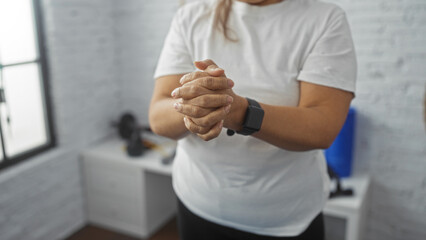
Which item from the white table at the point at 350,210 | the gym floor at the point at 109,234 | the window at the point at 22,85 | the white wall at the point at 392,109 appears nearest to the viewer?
the white table at the point at 350,210

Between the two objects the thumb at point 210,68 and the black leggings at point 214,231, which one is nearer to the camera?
the thumb at point 210,68

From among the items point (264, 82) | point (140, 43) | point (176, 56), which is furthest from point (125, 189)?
point (264, 82)

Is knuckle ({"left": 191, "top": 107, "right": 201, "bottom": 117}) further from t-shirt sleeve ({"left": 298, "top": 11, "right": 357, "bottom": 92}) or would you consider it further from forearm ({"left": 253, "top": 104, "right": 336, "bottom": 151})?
t-shirt sleeve ({"left": 298, "top": 11, "right": 357, "bottom": 92})

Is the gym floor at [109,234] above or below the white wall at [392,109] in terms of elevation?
below

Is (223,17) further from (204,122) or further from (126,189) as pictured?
(126,189)

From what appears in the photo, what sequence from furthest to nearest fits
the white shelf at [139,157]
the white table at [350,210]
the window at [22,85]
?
the white shelf at [139,157]
the window at [22,85]
the white table at [350,210]

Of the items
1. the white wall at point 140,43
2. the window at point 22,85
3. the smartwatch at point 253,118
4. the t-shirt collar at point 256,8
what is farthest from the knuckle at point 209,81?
the white wall at point 140,43

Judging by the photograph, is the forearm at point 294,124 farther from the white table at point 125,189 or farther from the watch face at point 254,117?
the white table at point 125,189

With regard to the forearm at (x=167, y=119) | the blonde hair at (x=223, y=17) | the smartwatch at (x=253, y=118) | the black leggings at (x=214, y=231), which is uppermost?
the blonde hair at (x=223, y=17)

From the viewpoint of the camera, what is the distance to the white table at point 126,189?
2467 mm

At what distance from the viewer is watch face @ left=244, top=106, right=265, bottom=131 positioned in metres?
0.88

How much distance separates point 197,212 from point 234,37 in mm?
522

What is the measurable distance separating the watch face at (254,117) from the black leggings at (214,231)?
0.39 meters

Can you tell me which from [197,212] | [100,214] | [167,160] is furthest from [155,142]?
[197,212]
